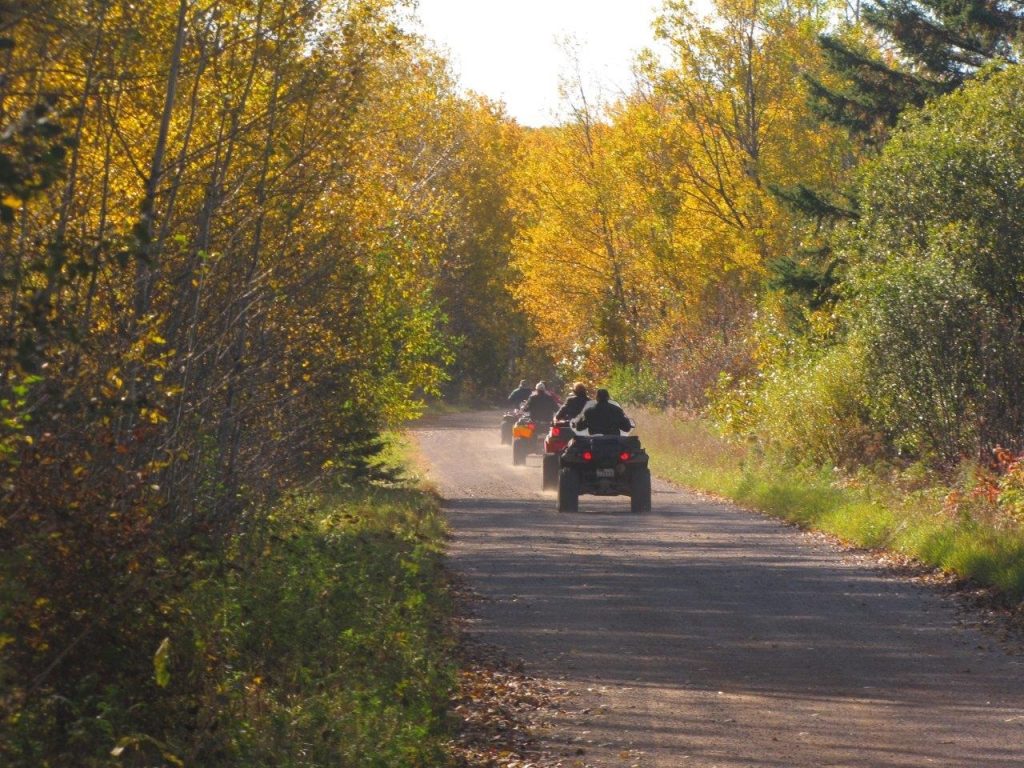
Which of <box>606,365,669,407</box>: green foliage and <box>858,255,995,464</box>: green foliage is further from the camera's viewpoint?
<box>606,365,669,407</box>: green foliage

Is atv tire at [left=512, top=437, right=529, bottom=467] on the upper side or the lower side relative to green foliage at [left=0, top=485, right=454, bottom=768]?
upper

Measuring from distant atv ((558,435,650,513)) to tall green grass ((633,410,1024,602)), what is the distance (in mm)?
2265

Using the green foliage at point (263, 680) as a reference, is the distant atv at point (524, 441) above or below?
above

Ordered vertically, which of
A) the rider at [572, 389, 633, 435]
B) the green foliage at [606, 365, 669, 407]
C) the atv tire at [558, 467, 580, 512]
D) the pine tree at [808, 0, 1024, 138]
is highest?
the pine tree at [808, 0, 1024, 138]

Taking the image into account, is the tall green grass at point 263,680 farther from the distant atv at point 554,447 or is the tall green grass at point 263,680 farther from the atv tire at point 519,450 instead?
the atv tire at point 519,450

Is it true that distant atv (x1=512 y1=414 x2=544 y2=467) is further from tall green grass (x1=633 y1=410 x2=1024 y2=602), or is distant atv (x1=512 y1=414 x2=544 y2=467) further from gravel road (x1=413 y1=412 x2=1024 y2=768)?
gravel road (x1=413 y1=412 x2=1024 y2=768)

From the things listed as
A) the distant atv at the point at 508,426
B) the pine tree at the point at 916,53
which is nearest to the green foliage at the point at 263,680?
the pine tree at the point at 916,53

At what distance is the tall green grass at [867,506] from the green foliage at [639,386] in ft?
32.6

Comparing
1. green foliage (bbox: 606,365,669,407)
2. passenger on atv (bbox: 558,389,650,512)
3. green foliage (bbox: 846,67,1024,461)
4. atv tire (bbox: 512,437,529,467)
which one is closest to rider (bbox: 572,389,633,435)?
passenger on atv (bbox: 558,389,650,512)

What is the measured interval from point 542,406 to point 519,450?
51.3 inches

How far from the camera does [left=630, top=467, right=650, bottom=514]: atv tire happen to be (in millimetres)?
23203

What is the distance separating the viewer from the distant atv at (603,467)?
75.8ft

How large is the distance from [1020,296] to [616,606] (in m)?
11.2

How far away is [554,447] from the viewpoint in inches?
1042
